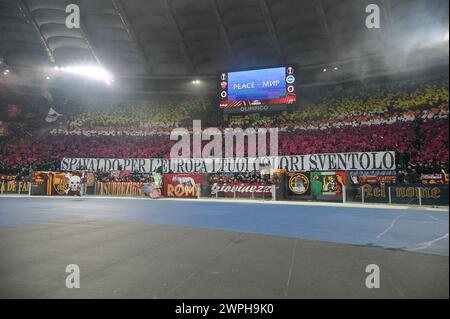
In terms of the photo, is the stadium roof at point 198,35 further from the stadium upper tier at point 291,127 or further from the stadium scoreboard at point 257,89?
the stadium scoreboard at point 257,89

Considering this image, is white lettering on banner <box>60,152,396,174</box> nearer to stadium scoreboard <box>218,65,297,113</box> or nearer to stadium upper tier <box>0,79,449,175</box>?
stadium upper tier <box>0,79,449,175</box>

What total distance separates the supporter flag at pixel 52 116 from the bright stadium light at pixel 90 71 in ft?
16.2

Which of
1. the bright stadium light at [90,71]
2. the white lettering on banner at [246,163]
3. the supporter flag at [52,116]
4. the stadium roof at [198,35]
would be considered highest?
the stadium roof at [198,35]

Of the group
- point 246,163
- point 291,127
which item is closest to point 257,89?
point 291,127

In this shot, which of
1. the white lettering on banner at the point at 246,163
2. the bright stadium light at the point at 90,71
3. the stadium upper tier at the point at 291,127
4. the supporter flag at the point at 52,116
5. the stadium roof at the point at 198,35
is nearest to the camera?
the white lettering on banner at the point at 246,163

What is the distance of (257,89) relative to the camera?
27.1 meters

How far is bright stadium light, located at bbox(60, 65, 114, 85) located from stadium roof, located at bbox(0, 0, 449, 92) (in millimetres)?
738

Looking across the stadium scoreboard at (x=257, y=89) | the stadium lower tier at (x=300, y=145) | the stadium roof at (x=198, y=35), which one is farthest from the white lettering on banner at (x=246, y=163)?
the stadium roof at (x=198, y=35)

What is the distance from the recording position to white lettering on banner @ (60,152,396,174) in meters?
22.1

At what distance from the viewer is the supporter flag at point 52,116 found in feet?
115

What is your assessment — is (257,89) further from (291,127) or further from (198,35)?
(198,35)

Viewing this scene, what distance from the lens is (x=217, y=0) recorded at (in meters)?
27.1

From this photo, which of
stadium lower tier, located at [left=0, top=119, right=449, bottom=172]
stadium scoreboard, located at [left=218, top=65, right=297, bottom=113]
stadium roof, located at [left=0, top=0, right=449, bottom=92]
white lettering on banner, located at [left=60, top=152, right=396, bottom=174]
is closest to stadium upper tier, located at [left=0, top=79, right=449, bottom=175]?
stadium lower tier, located at [left=0, top=119, right=449, bottom=172]
